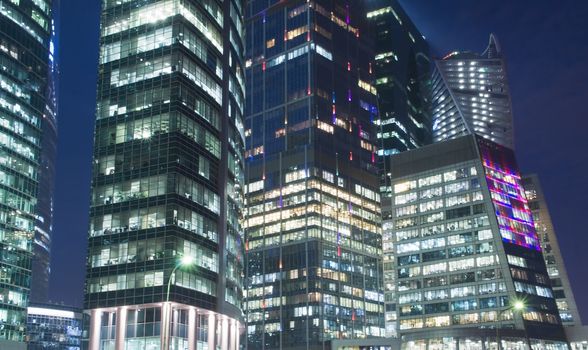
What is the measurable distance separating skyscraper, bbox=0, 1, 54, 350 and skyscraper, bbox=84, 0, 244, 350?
40.2 metres

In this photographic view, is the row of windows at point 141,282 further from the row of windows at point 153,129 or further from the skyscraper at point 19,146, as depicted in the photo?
the skyscraper at point 19,146

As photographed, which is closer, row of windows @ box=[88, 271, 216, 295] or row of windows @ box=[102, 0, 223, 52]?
row of windows @ box=[88, 271, 216, 295]

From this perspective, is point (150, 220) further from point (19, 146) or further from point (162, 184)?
point (19, 146)

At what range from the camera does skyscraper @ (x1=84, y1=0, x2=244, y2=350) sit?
112 m

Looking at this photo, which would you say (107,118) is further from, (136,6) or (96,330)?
(96,330)

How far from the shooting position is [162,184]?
115 meters

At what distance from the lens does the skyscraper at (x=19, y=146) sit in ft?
493

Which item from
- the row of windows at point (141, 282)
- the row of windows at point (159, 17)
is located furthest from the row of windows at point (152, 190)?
the row of windows at point (159, 17)

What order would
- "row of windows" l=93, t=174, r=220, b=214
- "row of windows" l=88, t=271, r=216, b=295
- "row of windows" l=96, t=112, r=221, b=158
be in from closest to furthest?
1. "row of windows" l=88, t=271, r=216, b=295
2. "row of windows" l=93, t=174, r=220, b=214
3. "row of windows" l=96, t=112, r=221, b=158

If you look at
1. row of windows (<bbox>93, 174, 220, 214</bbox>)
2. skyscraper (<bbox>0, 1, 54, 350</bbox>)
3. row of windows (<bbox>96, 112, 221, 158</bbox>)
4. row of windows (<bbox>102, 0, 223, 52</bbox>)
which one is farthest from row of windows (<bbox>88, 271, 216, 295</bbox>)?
skyscraper (<bbox>0, 1, 54, 350</bbox>)

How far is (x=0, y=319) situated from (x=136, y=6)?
68718 mm

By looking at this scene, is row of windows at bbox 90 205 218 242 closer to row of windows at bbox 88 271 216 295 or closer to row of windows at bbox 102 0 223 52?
row of windows at bbox 88 271 216 295

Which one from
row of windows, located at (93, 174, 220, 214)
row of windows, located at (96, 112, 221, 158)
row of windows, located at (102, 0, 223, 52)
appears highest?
row of windows, located at (102, 0, 223, 52)

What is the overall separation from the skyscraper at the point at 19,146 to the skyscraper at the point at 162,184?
4018 cm
